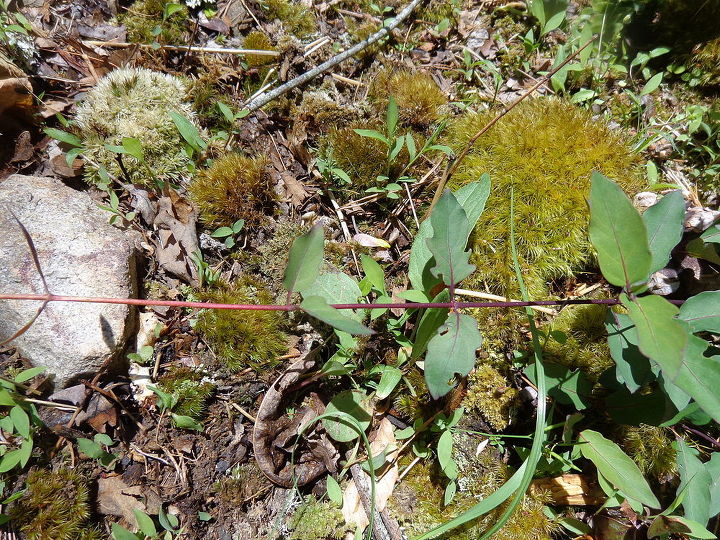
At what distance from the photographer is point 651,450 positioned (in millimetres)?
2383

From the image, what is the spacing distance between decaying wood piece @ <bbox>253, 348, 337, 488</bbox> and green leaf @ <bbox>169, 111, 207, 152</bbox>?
157 cm

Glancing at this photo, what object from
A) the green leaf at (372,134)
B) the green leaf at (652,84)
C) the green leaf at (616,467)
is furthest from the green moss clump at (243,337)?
the green leaf at (652,84)

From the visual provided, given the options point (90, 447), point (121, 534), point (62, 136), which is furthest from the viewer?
point (62, 136)

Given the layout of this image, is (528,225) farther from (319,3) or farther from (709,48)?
(319,3)

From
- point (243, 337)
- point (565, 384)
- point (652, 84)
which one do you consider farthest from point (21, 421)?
point (652, 84)

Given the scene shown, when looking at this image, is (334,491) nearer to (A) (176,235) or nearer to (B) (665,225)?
(A) (176,235)

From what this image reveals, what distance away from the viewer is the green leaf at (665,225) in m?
1.77

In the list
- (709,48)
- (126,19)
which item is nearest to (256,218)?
(126,19)

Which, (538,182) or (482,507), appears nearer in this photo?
(482,507)

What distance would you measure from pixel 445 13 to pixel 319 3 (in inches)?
41.4

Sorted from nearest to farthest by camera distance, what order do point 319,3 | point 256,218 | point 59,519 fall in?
point 59,519 < point 256,218 < point 319,3

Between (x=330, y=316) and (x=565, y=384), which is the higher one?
(x=330, y=316)

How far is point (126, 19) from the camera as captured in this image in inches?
126

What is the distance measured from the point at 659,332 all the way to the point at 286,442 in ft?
6.25
